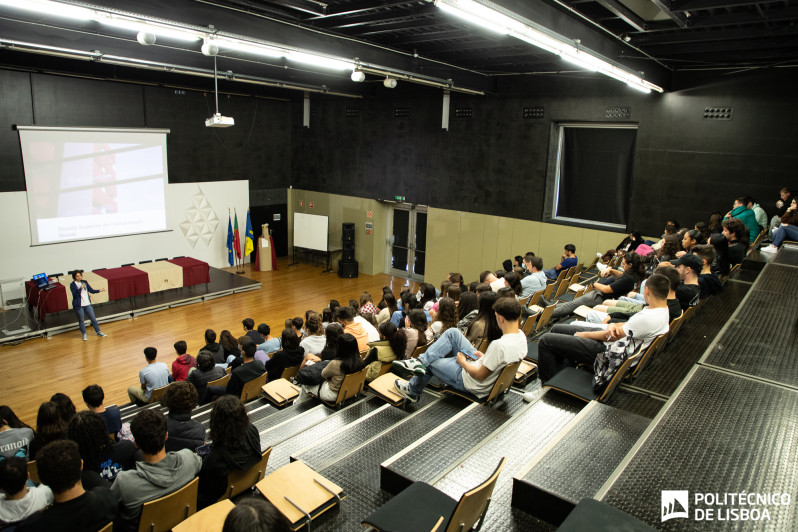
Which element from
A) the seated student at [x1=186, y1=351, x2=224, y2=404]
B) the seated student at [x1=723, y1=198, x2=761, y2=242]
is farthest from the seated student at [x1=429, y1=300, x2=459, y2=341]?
the seated student at [x1=723, y1=198, x2=761, y2=242]

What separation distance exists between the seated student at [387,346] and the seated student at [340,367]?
42 cm

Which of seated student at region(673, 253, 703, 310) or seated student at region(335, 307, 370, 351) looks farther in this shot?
seated student at region(335, 307, 370, 351)

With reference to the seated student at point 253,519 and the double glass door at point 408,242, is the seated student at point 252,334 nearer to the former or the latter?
the seated student at point 253,519

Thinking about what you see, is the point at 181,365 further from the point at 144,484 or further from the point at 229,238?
the point at 229,238

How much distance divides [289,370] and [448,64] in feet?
21.6

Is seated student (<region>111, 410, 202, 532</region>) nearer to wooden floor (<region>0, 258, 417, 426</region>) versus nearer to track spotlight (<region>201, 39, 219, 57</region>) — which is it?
track spotlight (<region>201, 39, 219, 57</region>)

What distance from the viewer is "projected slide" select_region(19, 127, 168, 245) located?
10.1 meters

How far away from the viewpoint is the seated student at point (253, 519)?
5.08 ft

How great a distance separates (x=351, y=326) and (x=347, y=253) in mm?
8232

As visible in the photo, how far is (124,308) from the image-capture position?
1018 centimetres

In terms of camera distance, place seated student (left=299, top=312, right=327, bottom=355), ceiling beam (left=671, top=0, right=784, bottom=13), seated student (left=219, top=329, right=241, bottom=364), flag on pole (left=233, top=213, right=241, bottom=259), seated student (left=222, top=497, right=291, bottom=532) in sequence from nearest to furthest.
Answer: seated student (left=222, top=497, right=291, bottom=532)
ceiling beam (left=671, top=0, right=784, bottom=13)
seated student (left=299, top=312, right=327, bottom=355)
seated student (left=219, top=329, right=241, bottom=364)
flag on pole (left=233, top=213, right=241, bottom=259)

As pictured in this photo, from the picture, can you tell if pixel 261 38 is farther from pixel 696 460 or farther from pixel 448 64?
pixel 696 460

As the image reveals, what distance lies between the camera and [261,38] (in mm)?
5652

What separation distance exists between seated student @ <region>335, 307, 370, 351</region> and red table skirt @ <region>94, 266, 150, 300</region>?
6.73m
